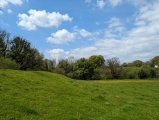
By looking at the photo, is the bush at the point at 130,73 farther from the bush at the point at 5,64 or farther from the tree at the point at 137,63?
the bush at the point at 5,64

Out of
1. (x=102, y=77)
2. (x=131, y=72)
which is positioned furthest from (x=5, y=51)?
(x=131, y=72)

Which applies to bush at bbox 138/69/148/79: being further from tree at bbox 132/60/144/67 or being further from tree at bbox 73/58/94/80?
tree at bbox 132/60/144/67

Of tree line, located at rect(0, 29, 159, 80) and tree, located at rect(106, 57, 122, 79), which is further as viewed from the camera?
tree, located at rect(106, 57, 122, 79)

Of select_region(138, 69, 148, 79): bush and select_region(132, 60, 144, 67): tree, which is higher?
select_region(132, 60, 144, 67): tree

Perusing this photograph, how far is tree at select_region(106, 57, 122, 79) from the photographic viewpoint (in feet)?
414

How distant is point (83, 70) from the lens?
368 feet

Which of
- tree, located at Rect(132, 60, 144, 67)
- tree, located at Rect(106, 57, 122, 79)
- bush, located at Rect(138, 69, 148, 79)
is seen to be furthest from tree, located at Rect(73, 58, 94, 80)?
tree, located at Rect(132, 60, 144, 67)

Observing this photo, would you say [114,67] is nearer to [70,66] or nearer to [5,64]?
[70,66]

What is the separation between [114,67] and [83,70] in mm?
26633

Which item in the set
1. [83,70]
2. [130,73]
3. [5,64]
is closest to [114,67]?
[130,73]

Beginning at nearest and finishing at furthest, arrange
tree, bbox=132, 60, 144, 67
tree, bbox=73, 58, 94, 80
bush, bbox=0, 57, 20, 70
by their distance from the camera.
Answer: bush, bbox=0, 57, 20, 70
tree, bbox=73, 58, 94, 80
tree, bbox=132, 60, 144, 67

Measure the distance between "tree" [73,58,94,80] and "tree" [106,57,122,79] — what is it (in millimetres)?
18799

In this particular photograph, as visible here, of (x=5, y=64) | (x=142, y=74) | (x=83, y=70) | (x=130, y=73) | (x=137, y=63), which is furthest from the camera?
(x=137, y=63)

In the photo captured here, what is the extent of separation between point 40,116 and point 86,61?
104899 millimetres
